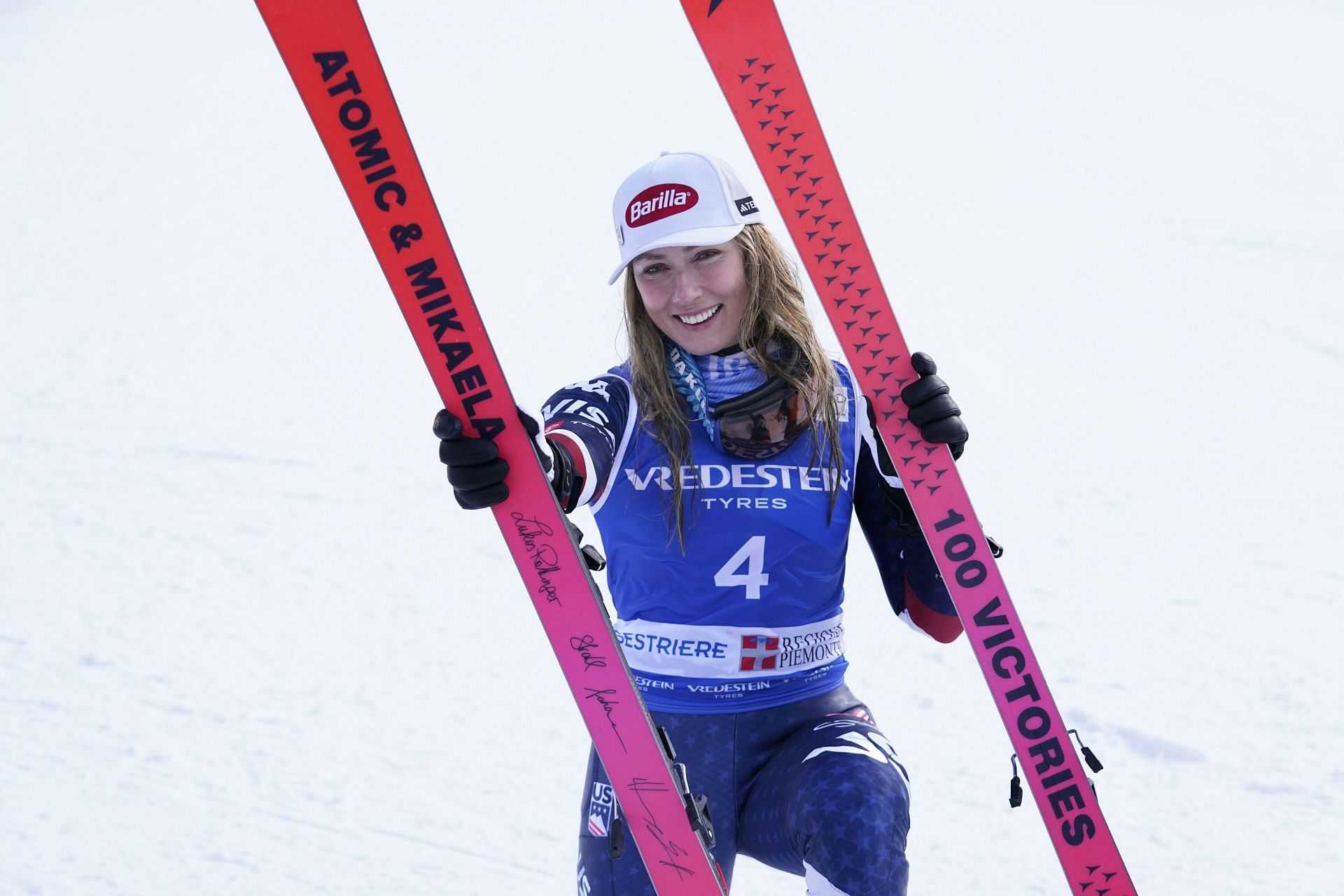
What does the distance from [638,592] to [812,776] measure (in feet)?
1.58

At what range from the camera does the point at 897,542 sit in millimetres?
2332

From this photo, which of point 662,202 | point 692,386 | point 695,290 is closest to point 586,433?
point 692,386

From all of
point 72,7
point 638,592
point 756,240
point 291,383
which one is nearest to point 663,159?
point 756,240

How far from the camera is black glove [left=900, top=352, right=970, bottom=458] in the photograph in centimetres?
218

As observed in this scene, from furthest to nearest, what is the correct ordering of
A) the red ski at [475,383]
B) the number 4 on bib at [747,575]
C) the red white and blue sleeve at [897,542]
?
the red white and blue sleeve at [897,542] → the number 4 on bib at [747,575] → the red ski at [475,383]

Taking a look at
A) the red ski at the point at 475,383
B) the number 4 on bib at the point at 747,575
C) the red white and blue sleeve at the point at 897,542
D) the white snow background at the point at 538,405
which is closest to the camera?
the red ski at the point at 475,383

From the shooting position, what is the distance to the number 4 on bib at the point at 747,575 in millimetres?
2141
